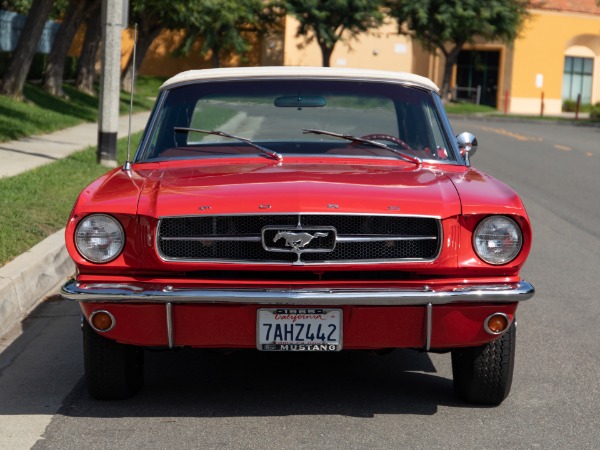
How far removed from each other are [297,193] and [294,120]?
1.50m

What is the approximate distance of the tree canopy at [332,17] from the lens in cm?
5362

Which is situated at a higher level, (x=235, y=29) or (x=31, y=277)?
(x=235, y=29)

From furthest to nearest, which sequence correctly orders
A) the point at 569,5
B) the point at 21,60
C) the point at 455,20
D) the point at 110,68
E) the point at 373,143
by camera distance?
1. the point at 569,5
2. the point at 455,20
3. the point at 21,60
4. the point at 110,68
5. the point at 373,143

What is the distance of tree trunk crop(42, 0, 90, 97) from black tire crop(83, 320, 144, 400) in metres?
23.8

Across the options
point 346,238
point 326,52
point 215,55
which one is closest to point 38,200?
point 346,238

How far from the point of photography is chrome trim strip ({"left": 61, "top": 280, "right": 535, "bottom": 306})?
4809 mm

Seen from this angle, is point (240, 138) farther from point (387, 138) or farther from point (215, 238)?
point (215, 238)

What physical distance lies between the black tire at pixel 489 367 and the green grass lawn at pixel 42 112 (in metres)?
13.9

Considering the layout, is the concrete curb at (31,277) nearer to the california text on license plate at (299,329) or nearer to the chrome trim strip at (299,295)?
the chrome trim strip at (299,295)

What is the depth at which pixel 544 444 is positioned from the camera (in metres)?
4.80

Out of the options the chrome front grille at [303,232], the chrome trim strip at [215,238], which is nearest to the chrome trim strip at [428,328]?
the chrome front grille at [303,232]

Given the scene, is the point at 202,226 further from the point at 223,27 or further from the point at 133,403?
the point at 223,27

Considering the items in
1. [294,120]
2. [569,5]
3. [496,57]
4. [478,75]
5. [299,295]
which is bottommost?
[299,295]

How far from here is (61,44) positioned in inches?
1154
